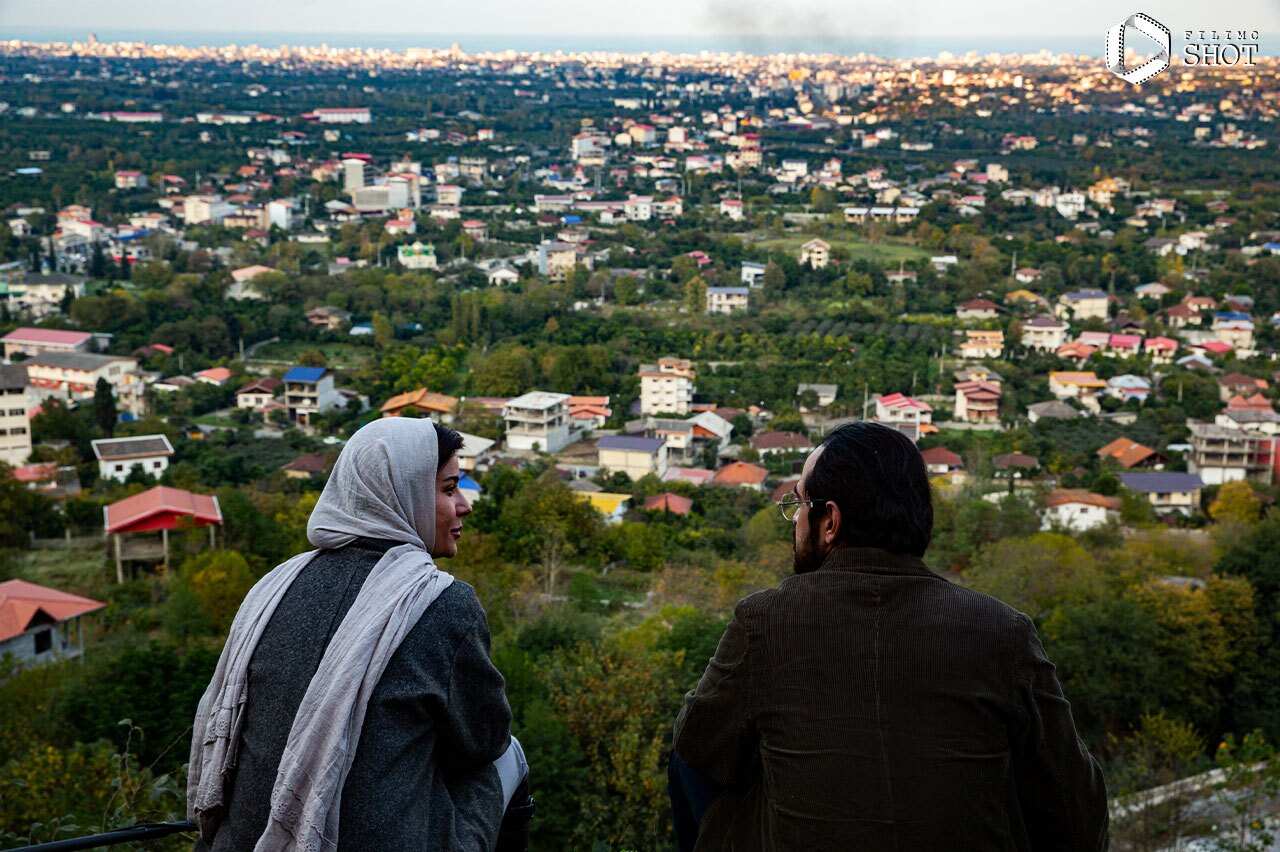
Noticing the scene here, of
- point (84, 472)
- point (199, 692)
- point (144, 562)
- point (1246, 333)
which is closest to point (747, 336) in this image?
point (1246, 333)

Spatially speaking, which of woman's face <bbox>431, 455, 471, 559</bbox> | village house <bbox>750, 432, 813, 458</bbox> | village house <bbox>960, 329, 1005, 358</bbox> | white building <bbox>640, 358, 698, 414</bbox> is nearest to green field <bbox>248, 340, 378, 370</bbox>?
white building <bbox>640, 358, 698, 414</bbox>

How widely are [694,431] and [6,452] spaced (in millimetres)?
5184

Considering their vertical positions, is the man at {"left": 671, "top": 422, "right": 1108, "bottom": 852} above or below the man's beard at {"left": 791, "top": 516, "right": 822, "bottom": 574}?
below

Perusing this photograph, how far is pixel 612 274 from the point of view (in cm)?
1711

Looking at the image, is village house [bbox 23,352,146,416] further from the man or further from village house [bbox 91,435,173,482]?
the man

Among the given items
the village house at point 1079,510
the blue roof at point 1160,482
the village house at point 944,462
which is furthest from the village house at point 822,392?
the village house at point 1079,510

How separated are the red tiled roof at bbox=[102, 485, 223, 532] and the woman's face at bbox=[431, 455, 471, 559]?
6.10 meters

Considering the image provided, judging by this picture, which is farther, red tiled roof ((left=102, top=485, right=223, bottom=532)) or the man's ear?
red tiled roof ((left=102, top=485, right=223, bottom=532))

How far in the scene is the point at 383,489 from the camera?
0.86m

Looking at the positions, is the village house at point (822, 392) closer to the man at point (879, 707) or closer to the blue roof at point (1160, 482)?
the blue roof at point (1160, 482)

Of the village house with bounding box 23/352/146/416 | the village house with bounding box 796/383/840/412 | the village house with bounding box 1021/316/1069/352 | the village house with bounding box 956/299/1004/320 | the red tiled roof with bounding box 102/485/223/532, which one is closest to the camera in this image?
the red tiled roof with bounding box 102/485/223/532

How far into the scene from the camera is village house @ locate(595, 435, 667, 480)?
9312mm

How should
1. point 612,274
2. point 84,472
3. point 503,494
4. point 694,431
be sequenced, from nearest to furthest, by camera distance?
point 503,494, point 84,472, point 694,431, point 612,274

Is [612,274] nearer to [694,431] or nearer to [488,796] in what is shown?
[694,431]
